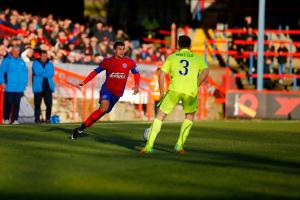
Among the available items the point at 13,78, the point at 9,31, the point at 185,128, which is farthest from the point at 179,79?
the point at 9,31

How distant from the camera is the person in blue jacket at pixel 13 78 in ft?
84.2

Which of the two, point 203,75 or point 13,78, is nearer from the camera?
point 203,75

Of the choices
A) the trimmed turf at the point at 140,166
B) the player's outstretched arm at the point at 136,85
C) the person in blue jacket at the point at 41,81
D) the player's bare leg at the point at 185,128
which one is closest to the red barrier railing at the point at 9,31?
the person in blue jacket at the point at 41,81

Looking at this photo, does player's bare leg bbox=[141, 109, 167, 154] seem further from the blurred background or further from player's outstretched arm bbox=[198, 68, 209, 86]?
the blurred background

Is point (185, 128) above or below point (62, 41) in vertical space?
below

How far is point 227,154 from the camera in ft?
54.6

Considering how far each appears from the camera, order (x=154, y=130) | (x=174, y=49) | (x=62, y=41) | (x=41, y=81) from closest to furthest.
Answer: (x=154, y=130)
(x=41, y=81)
(x=62, y=41)
(x=174, y=49)

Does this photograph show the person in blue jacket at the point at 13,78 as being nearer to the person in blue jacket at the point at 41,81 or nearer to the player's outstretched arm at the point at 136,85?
the person in blue jacket at the point at 41,81

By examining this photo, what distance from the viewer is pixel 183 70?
16109 millimetres

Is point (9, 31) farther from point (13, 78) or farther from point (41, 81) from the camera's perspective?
point (13, 78)

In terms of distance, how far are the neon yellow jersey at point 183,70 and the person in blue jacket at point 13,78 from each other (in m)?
9.82

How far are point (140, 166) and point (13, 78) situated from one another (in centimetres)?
1195

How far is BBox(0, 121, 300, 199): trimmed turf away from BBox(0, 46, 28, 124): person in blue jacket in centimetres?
438

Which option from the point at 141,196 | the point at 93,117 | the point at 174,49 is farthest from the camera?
the point at 174,49
